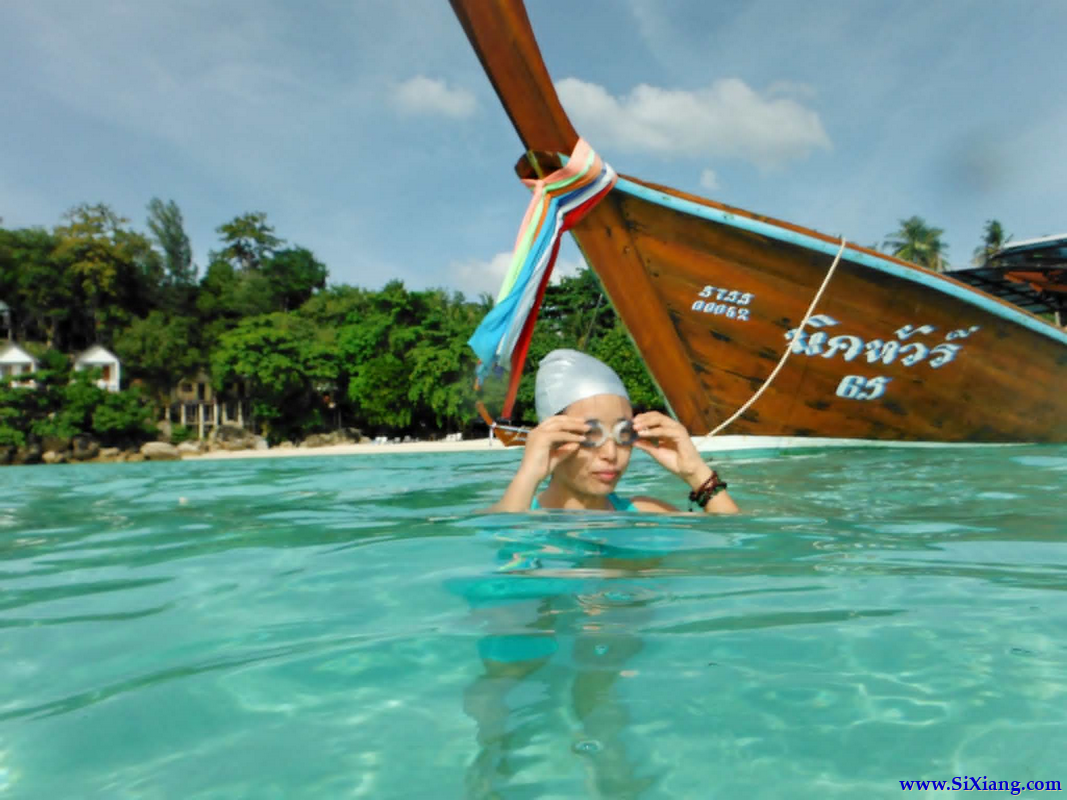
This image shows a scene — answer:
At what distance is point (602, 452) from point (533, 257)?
95.6 inches

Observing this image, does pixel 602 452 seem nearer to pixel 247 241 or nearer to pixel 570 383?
pixel 570 383

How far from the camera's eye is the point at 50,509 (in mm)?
5156

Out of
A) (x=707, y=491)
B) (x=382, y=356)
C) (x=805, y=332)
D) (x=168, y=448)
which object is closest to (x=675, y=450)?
(x=707, y=491)

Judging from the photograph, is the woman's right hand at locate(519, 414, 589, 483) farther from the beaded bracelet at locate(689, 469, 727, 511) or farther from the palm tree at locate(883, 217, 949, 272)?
the palm tree at locate(883, 217, 949, 272)

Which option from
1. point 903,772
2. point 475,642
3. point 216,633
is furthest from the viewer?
point 216,633

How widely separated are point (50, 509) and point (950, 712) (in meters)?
5.63

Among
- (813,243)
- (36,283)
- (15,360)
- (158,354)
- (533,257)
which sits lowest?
(533,257)

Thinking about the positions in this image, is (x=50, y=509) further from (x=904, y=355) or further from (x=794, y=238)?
(x=904, y=355)

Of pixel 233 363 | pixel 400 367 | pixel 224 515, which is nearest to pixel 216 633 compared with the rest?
pixel 224 515

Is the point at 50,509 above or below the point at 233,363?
below

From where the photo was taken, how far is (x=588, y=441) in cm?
265

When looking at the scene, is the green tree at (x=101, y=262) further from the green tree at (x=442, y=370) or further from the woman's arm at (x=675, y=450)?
the woman's arm at (x=675, y=450)

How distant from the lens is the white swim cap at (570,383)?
9.00 feet

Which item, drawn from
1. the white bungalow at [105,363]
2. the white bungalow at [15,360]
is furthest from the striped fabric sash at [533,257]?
the white bungalow at [15,360]
